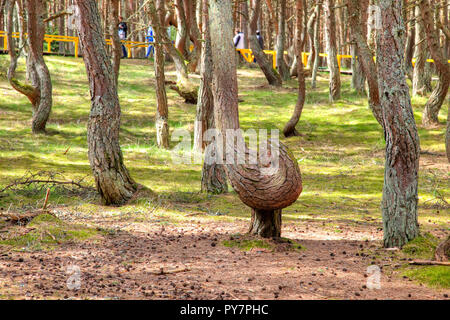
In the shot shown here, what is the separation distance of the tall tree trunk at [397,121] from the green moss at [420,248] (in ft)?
0.51

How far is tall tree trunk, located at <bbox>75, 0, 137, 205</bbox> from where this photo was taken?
26.5ft

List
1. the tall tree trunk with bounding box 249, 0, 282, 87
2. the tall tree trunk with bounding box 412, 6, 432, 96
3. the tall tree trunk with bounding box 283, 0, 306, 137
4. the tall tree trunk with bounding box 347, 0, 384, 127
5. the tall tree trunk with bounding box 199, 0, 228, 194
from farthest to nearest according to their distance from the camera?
the tall tree trunk with bounding box 249, 0, 282, 87
the tall tree trunk with bounding box 412, 6, 432, 96
the tall tree trunk with bounding box 283, 0, 306, 137
the tall tree trunk with bounding box 199, 0, 228, 194
the tall tree trunk with bounding box 347, 0, 384, 127

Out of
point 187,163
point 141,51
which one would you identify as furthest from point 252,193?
point 141,51

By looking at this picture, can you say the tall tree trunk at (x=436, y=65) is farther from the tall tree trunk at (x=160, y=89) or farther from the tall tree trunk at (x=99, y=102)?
the tall tree trunk at (x=99, y=102)

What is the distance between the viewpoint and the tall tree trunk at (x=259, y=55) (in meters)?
20.9

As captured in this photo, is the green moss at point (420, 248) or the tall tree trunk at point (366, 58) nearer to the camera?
the green moss at point (420, 248)

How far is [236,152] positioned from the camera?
5746 mm

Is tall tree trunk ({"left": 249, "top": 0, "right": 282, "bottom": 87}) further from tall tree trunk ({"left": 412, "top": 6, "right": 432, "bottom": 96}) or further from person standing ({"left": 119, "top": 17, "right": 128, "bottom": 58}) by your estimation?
person standing ({"left": 119, "top": 17, "right": 128, "bottom": 58})

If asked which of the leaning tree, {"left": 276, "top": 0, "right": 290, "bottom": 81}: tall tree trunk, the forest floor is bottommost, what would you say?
the forest floor

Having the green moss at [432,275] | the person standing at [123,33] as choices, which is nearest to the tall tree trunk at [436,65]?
the green moss at [432,275]

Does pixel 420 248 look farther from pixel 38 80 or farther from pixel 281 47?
pixel 281 47

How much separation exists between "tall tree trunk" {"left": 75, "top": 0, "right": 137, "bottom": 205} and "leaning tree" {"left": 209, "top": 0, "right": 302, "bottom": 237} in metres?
2.92

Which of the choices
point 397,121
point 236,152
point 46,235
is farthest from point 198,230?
point 397,121

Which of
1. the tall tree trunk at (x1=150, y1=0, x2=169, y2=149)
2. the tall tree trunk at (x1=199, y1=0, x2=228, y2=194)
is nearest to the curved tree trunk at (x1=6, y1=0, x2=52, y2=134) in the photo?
the tall tree trunk at (x1=150, y1=0, x2=169, y2=149)
